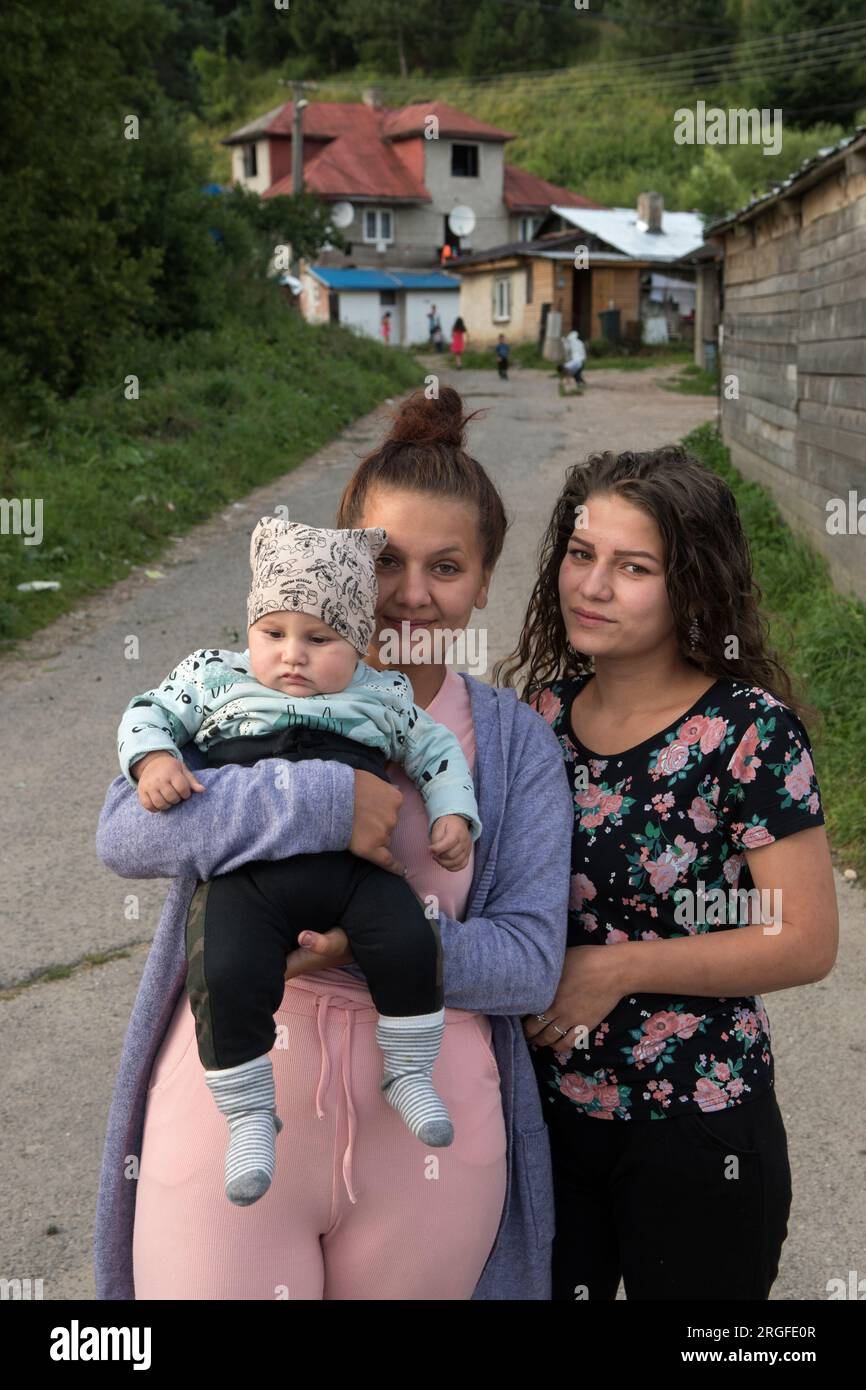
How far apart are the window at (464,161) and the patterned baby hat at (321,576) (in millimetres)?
53493

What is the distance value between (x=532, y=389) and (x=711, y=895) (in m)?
27.5

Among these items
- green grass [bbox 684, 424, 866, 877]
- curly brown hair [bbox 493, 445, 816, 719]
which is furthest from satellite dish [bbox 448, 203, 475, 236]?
curly brown hair [bbox 493, 445, 816, 719]

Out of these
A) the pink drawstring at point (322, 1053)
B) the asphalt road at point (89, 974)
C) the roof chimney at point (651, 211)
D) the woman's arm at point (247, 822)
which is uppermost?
the roof chimney at point (651, 211)

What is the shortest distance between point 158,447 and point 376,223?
40.3 m

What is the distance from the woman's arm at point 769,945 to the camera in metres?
1.93

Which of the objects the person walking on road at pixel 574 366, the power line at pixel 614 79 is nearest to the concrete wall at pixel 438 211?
the power line at pixel 614 79

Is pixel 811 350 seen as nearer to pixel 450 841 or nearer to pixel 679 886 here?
pixel 679 886

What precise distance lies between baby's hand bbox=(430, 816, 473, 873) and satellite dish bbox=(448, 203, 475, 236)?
167 feet

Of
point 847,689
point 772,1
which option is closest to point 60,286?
point 847,689

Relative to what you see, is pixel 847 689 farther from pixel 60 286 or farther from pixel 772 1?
pixel 772 1

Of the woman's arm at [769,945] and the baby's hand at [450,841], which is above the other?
the baby's hand at [450,841]

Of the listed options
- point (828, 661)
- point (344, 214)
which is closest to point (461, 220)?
point (344, 214)

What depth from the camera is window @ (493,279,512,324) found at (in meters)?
42.7

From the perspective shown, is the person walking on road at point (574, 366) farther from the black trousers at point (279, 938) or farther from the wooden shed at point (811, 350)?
the black trousers at point (279, 938)
